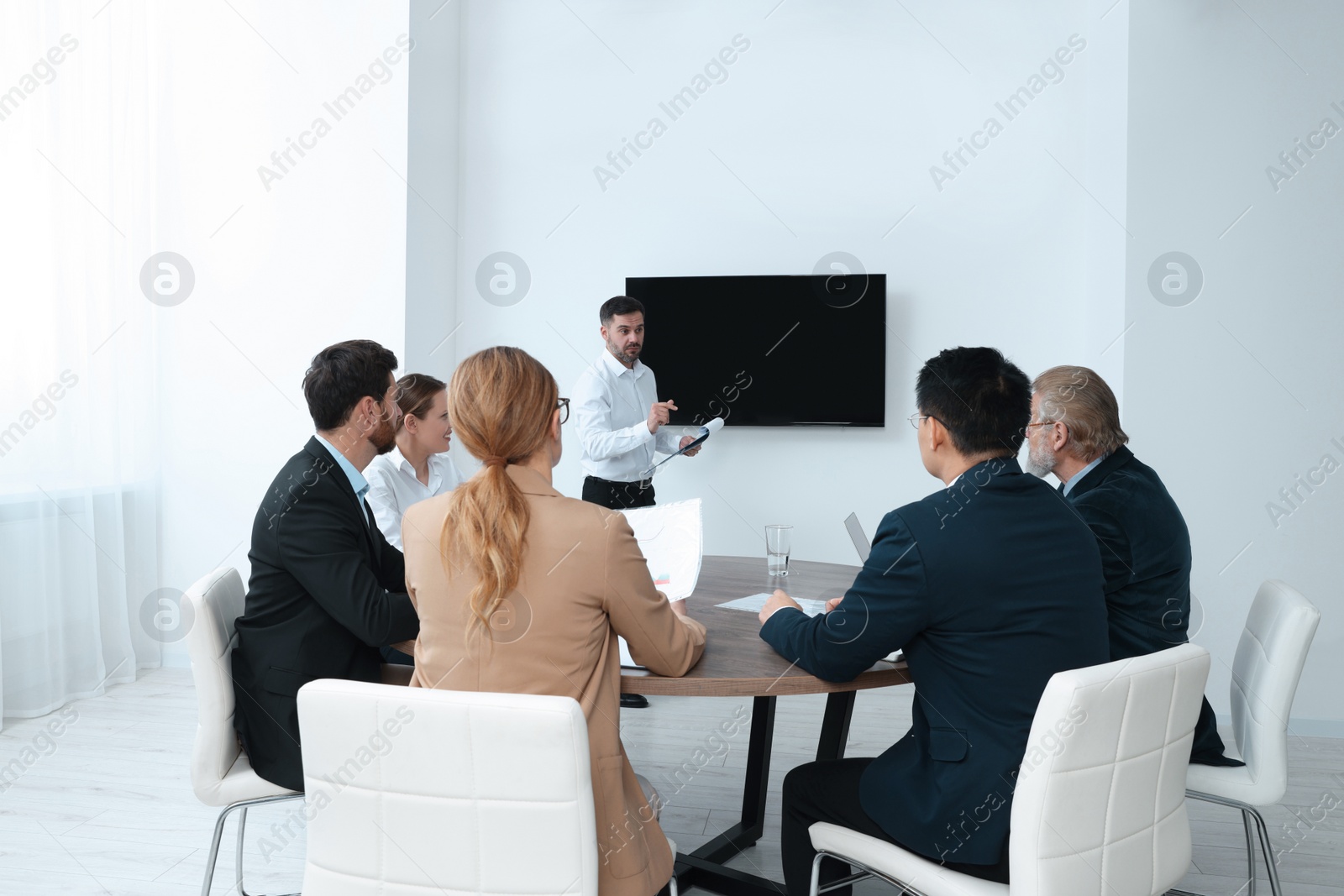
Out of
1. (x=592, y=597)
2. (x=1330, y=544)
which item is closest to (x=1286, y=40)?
(x=1330, y=544)

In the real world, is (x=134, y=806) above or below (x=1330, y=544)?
below

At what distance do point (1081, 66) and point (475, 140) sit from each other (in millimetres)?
2968

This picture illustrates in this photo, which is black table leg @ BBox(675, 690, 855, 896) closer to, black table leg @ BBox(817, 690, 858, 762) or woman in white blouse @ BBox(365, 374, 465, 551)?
black table leg @ BBox(817, 690, 858, 762)

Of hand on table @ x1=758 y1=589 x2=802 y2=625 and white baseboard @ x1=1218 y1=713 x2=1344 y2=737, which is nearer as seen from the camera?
hand on table @ x1=758 y1=589 x2=802 y2=625

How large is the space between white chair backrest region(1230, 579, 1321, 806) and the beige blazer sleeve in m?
1.31

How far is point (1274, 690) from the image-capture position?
2.06m

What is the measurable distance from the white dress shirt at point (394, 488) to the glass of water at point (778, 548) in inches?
37.1

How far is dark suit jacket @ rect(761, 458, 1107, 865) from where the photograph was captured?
62.9 inches

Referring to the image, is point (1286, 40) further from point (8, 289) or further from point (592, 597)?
point (8, 289)

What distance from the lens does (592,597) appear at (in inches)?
60.1

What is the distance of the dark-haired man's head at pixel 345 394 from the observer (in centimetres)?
212

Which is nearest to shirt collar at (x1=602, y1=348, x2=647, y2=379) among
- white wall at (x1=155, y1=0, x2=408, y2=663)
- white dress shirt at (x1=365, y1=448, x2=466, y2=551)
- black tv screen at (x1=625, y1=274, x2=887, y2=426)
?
black tv screen at (x1=625, y1=274, x2=887, y2=426)

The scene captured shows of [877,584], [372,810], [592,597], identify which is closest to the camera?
[372,810]

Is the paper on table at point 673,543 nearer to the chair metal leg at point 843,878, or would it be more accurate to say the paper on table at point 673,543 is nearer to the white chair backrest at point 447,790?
the chair metal leg at point 843,878
